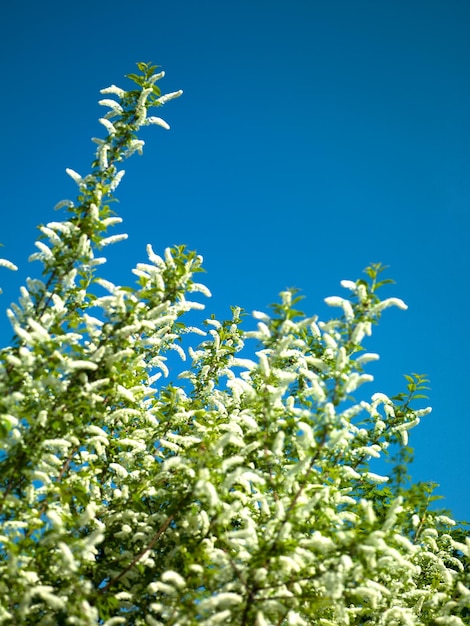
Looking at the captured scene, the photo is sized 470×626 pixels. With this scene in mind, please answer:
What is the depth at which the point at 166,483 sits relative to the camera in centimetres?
798

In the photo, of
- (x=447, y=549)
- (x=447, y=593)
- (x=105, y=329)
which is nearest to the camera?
(x=105, y=329)

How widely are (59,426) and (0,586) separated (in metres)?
1.64

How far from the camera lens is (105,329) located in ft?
23.1

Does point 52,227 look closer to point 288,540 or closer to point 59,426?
point 59,426

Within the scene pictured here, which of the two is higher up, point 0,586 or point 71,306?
point 71,306

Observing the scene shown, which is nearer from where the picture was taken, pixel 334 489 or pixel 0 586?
pixel 0 586

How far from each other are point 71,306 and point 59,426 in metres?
2.01

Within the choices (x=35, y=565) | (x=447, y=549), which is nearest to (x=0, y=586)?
(x=35, y=565)

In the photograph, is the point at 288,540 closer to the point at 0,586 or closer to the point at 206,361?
the point at 0,586

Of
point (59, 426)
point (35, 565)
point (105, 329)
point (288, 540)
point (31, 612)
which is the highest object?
point (105, 329)

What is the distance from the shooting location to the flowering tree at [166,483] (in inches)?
225

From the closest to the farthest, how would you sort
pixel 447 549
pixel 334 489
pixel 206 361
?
pixel 334 489
pixel 447 549
pixel 206 361

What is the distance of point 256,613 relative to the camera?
5555 mm

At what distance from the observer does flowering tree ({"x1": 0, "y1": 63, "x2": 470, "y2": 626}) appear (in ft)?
18.7
